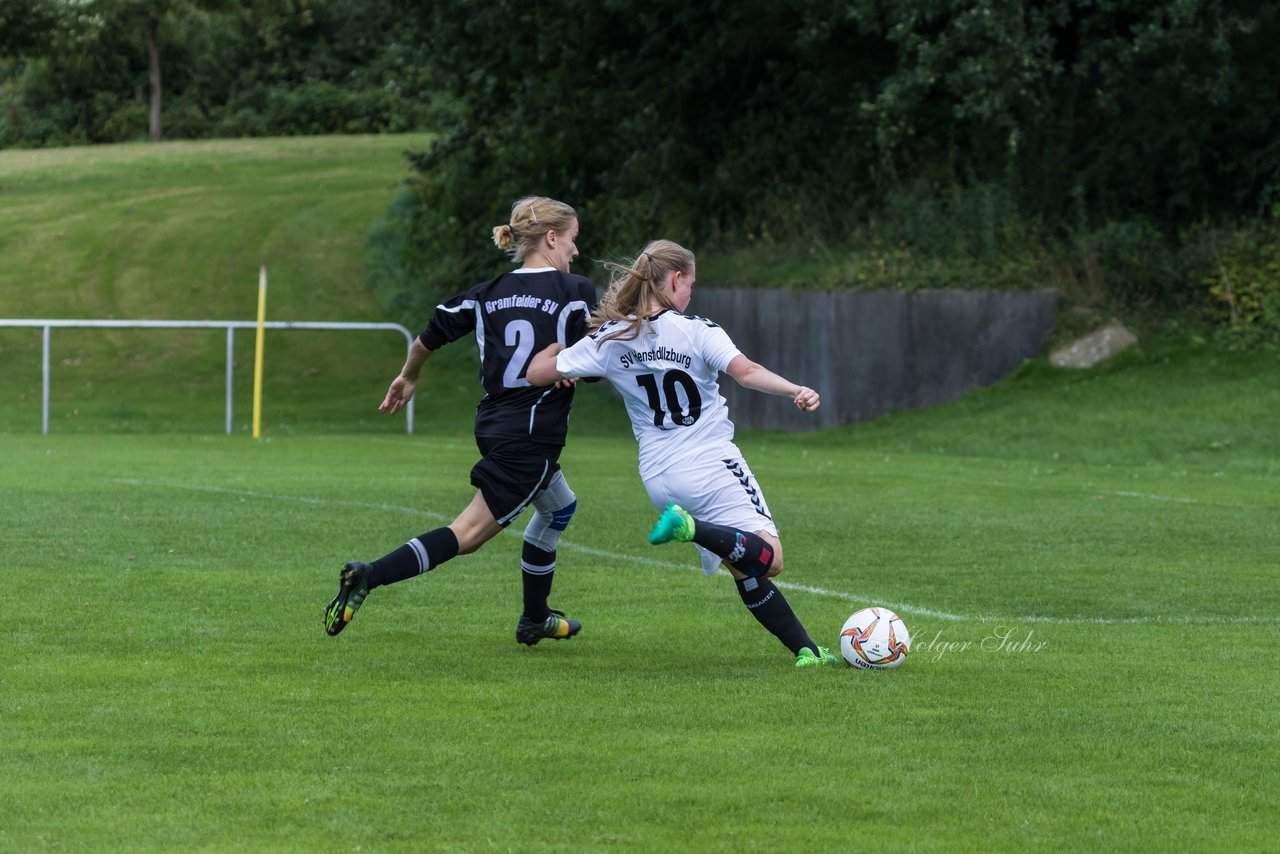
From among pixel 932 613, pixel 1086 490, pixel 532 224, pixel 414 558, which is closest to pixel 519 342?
pixel 532 224

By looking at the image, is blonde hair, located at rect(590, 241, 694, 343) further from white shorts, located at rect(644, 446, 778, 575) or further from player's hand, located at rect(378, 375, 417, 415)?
player's hand, located at rect(378, 375, 417, 415)

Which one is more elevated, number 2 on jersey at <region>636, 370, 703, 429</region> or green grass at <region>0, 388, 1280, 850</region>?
number 2 on jersey at <region>636, 370, 703, 429</region>

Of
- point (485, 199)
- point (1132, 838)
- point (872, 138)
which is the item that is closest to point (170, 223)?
point (485, 199)

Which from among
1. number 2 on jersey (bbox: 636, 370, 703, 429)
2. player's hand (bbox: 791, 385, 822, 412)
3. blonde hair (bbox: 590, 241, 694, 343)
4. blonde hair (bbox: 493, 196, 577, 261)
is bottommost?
number 2 on jersey (bbox: 636, 370, 703, 429)

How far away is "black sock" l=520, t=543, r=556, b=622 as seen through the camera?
7855mm

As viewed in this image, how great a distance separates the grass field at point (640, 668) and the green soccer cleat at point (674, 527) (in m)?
0.56

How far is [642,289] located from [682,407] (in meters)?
0.49

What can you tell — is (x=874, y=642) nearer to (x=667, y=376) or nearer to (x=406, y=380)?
(x=667, y=376)

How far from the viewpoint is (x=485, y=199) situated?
2864 centimetres

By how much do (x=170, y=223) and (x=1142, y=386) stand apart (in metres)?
25.4

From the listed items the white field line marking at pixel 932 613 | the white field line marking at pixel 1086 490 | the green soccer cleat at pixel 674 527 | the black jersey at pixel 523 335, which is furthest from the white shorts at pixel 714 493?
the white field line marking at pixel 1086 490

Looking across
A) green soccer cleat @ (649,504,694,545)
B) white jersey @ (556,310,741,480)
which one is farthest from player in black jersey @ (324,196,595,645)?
green soccer cleat @ (649,504,694,545)

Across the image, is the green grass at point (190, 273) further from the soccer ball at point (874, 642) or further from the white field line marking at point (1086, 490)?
the soccer ball at point (874, 642)

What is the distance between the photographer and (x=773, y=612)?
724 centimetres
